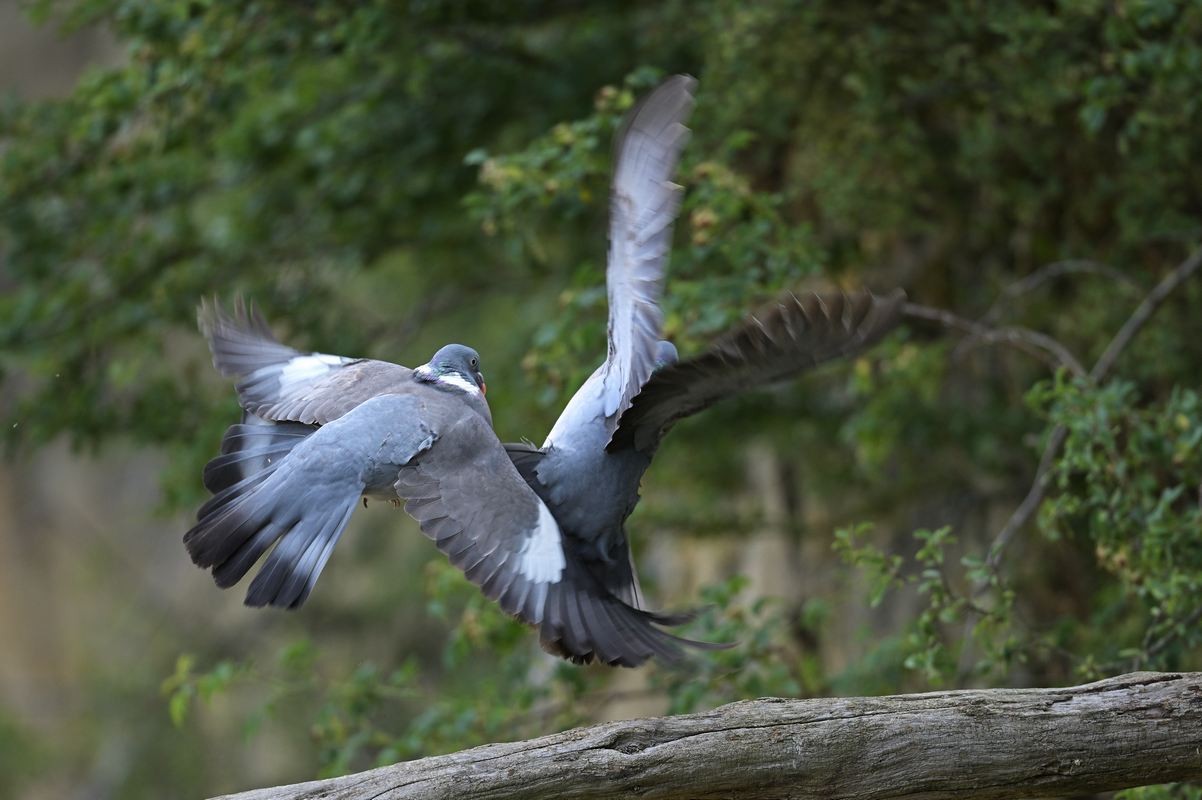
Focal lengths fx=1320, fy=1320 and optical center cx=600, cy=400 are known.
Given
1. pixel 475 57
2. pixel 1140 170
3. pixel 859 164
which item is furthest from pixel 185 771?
pixel 1140 170

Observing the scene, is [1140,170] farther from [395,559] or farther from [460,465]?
[395,559]

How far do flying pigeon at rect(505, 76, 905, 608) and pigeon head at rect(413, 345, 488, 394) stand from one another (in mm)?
226

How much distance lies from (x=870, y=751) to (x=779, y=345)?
2.91ft

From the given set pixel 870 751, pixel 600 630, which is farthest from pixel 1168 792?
pixel 600 630

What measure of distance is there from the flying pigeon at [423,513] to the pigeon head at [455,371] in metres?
0.04

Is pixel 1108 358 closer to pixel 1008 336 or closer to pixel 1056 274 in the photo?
pixel 1008 336

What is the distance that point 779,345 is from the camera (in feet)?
9.55

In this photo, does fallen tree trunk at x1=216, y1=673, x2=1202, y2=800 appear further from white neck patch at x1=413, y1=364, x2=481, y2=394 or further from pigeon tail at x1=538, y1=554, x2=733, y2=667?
white neck patch at x1=413, y1=364, x2=481, y2=394

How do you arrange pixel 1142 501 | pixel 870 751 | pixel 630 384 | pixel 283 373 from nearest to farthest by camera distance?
1. pixel 870 751
2. pixel 630 384
3. pixel 1142 501
4. pixel 283 373

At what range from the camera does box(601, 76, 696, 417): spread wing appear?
12.2ft

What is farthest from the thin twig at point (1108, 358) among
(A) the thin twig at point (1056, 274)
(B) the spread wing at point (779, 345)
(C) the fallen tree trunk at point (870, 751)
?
(B) the spread wing at point (779, 345)

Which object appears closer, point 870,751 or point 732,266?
point 870,751

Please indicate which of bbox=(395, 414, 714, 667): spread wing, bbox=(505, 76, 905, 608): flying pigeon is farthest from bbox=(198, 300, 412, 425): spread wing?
bbox=(505, 76, 905, 608): flying pigeon

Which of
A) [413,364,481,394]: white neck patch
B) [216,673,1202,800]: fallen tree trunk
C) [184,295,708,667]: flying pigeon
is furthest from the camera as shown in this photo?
[413,364,481,394]: white neck patch
